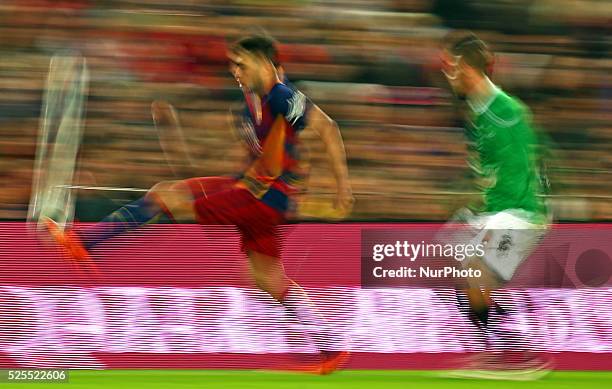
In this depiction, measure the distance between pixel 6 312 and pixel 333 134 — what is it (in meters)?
1.76

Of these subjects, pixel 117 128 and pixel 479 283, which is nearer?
pixel 479 283

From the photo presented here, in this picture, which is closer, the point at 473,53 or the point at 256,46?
the point at 473,53

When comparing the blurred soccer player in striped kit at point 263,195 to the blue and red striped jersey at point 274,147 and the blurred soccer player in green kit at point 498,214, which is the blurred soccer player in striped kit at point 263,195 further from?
the blurred soccer player in green kit at point 498,214

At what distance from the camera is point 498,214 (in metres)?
6.60

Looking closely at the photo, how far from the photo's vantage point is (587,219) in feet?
28.9

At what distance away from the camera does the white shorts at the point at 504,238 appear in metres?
6.54

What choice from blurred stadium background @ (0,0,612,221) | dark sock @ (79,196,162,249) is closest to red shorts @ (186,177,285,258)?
dark sock @ (79,196,162,249)

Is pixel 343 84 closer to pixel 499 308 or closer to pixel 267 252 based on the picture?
pixel 267 252

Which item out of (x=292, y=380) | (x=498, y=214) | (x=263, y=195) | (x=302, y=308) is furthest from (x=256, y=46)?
(x=292, y=380)

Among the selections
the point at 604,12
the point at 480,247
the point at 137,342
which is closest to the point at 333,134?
the point at 480,247

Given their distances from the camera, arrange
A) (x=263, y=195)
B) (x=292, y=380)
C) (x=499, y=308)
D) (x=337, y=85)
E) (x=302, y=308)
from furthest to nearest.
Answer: (x=337, y=85), (x=263, y=195), (x=499, y=308), (x=302, y=308), (x=292, y=380)

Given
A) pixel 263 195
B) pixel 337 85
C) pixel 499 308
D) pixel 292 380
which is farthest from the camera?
pixel 337 85

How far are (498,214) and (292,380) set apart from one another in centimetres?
129

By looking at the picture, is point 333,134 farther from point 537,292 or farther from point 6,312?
point 6,312
